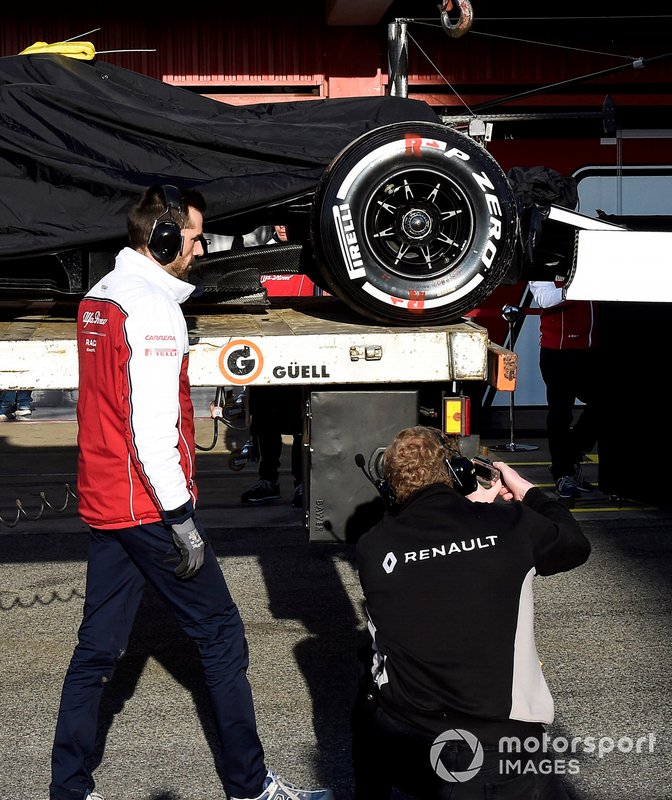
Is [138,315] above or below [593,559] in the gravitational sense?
above

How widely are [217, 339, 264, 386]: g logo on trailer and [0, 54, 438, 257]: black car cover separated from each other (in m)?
0.70

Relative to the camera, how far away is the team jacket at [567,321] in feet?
28.5

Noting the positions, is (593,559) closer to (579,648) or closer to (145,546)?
(579,648)

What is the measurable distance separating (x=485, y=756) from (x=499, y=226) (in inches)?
96.4

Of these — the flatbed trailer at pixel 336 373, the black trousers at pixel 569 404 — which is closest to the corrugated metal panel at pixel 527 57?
the black trousers at pixel 569 404

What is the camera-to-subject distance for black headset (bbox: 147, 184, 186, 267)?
3.71 m

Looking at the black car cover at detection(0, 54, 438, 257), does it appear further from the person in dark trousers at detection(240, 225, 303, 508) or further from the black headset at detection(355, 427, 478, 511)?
the black headset at detection(355, 427, 478, 511)

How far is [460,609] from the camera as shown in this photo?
290 cm

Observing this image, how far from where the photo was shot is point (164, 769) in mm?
4094

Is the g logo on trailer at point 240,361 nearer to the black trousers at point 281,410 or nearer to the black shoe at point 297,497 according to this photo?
the black trousers at point 281,410

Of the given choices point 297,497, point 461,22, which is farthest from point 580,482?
point 461,22

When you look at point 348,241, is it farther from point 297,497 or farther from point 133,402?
point 297,497

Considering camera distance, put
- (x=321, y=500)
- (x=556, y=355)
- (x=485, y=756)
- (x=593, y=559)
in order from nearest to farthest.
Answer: (x=485, y=756) → (x=321, y=500) → (x=593, y=559) → (x=556, y=355)

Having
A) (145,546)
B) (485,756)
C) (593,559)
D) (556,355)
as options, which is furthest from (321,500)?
(556,355)
